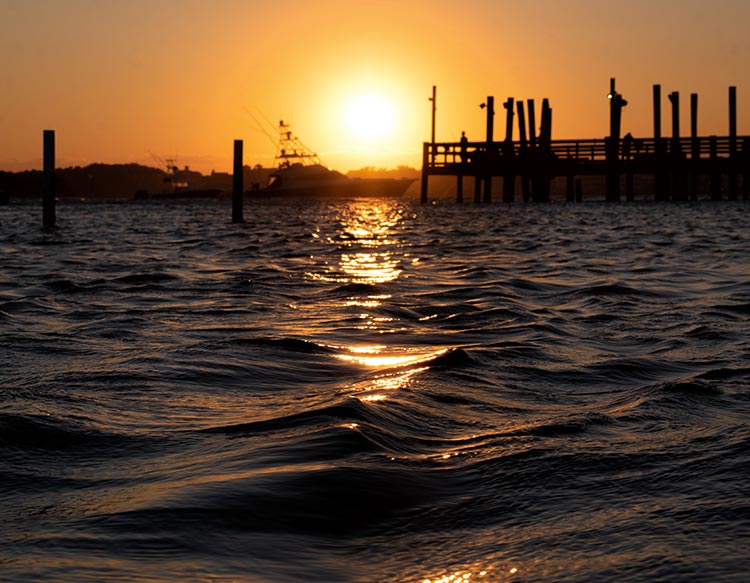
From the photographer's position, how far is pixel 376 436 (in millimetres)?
4305

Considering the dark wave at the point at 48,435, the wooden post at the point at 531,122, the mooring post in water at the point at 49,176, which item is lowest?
the dark wave at the point at 48,435

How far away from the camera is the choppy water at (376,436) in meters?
2.97

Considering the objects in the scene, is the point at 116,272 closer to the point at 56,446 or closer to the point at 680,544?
the point at 56,446

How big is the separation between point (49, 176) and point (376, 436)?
19770mm

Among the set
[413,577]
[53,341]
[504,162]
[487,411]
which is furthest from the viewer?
[504,162]

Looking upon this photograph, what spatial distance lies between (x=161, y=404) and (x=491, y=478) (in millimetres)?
1867

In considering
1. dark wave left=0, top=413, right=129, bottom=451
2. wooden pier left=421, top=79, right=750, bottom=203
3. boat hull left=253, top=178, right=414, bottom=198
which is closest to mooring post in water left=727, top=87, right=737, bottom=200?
wooden pier left=421, top=79, right=750, bottom=203

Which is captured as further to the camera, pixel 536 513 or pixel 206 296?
pixel 206 296

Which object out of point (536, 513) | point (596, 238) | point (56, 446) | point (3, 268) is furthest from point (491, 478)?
point (596, 238)

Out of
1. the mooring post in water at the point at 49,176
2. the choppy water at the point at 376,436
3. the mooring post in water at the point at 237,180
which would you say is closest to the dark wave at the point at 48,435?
the choppy water at the point at 376,436

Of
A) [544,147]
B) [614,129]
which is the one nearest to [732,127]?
[614,129]

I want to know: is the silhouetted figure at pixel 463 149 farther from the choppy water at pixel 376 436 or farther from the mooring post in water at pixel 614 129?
Answer: the choppy water at pixel 376 436

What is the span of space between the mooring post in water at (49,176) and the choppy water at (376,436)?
1251 cm

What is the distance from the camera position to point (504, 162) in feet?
140
